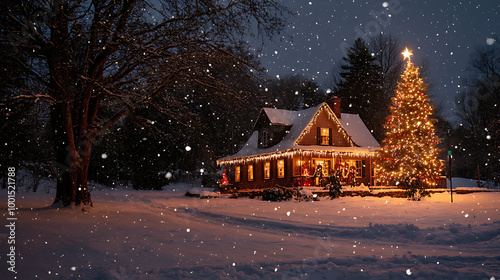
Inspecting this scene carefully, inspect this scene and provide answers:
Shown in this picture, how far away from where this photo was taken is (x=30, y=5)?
10867mm

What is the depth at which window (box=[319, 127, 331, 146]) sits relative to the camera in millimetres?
31766

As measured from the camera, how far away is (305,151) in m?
29.5

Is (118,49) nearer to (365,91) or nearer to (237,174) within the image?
(237,174)

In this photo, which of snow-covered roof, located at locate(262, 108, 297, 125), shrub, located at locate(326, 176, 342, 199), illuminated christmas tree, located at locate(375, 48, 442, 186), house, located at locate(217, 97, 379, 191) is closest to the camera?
shrub, located at locate(326, 176, 342, 199)

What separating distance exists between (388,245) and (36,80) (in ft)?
39.3

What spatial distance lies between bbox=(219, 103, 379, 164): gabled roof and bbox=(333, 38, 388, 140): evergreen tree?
13284 millimetres

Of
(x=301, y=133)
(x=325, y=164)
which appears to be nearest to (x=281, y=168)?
(x=325, y=164)

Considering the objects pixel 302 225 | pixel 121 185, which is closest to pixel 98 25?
pixel 302 225

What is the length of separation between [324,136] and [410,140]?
7777mm

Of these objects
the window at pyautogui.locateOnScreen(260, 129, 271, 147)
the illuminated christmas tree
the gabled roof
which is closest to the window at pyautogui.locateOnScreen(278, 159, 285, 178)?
the gabled roof

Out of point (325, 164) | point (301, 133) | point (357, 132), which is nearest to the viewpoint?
point (301, 133)

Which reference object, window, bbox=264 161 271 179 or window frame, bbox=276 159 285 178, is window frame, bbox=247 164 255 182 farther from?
window frame, bbox=276 159 285 178

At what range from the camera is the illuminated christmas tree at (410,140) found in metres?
25.6

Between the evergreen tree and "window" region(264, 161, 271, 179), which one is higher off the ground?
the evergreen tree
